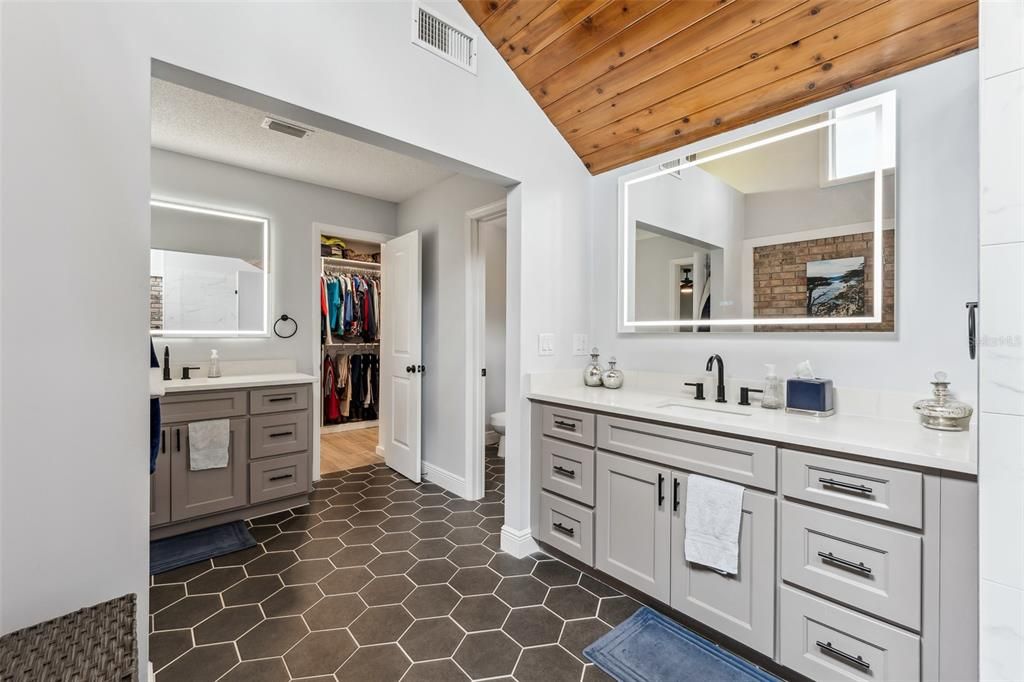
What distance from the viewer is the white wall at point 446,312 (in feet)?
11.1

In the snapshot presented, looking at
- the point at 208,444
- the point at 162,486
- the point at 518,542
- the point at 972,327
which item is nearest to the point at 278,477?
the point at 208,444

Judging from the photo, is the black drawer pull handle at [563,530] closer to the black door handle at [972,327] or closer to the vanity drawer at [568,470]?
the vanity drawer at [568,470]

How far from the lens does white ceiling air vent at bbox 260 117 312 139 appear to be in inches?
104

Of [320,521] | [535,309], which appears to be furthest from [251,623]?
[535,309]

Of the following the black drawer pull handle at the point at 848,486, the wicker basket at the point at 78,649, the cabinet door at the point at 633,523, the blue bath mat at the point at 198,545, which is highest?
the black drawer pull handle at the point at 848,486

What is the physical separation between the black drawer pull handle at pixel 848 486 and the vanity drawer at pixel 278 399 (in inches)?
122

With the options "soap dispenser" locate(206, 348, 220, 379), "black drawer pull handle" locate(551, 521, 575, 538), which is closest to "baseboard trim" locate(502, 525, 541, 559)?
"black drawer pull handle" locate(551, 521, 575, 538)

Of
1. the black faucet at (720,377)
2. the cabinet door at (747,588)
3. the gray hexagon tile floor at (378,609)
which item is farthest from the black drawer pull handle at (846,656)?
the black faucet at (720,377)

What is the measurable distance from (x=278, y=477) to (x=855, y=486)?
10.7 feet

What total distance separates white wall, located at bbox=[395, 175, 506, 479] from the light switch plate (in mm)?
937

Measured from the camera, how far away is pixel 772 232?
2.10m

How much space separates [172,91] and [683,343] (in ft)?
10.2
